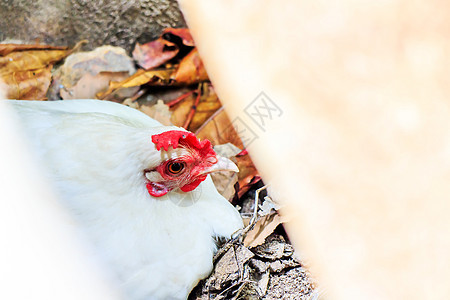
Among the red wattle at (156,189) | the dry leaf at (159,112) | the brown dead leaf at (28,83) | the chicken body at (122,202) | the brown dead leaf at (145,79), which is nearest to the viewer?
the chicken body at (122,202)

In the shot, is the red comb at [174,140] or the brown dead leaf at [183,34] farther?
the brown dead leaf at [183,34]

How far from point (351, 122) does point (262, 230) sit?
2.60ft

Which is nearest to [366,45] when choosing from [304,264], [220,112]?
[220,112]

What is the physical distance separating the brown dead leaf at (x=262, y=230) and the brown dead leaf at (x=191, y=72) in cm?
110

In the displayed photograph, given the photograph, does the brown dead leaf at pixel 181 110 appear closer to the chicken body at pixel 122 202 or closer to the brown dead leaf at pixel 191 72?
the brown dead leaf at pixel 191 72

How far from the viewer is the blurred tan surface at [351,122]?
175cm

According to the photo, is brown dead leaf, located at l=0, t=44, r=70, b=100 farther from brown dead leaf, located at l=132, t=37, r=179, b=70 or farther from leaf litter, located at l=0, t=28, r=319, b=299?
brown dead leaf, located at l=132, t=37, r=179, b=70

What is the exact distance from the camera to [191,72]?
2.49 metres

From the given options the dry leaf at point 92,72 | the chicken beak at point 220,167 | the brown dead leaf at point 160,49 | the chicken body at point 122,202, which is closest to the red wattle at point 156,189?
the chicken body at point 122,202

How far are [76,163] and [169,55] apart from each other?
128 cm

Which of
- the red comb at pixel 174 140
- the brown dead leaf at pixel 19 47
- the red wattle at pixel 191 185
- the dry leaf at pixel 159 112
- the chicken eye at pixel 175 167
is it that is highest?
the brown dead leaf at pixel 19 47

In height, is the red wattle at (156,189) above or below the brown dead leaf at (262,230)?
above

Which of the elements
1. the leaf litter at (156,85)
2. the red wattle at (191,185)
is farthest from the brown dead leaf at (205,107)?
the red wattle at (191,185)

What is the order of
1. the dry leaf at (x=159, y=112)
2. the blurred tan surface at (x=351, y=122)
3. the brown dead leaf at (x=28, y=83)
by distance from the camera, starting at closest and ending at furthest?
1. the blurred tan surface at (x=351, y=122)
2. the brown dead leaf at (x=28, y=83)
3. the dry leaf at (x=159, y=112)
